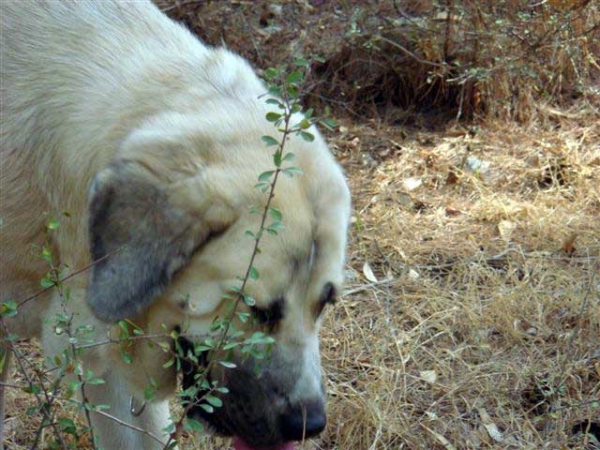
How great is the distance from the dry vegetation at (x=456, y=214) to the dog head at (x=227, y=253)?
3.62 ft

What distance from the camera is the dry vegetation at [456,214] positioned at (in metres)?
4.18

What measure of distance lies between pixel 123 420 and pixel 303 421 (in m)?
1.10

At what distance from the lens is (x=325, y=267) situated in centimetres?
287

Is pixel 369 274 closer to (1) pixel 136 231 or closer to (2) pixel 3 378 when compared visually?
(2) pixel 3 378

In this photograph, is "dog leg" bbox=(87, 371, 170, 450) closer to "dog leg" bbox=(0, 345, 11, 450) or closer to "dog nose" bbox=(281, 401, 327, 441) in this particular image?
"dog leg" bbox=(0, 345, 11, 450)

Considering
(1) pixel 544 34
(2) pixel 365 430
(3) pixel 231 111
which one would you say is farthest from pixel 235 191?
(1) pixel 544 34

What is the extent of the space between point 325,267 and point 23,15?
123cm

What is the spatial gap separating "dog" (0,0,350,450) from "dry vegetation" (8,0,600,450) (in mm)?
1051

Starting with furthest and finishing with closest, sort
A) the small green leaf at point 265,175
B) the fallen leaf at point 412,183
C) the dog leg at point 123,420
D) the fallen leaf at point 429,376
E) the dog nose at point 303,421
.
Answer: the fallen leaf at point 412,183
the fallen leaf at point 429,376
the dog leg at point 123,420
the dog nose at point 303,421
the small green leaf at point 265,175

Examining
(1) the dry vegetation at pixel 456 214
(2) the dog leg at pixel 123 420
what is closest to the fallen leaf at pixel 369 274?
(1) the dry vegetation at pixel 456 214

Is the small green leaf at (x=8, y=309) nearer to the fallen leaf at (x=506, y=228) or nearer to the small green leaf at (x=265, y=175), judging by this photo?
the small green leaf at (x=265, y=175)

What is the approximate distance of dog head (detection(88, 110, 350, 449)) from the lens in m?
2.74

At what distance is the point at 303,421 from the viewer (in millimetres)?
2863

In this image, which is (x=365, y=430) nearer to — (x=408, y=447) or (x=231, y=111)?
(x=408, y=447)
